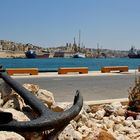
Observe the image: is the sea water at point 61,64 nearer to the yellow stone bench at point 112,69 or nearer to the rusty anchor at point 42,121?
the yellow stone bench at point 112,69

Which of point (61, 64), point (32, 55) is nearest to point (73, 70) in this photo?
point (61, 64)

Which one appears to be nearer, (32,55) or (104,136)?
(104,136)

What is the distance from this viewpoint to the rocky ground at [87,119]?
19.2ft

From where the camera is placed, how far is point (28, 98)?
5223 millimetres

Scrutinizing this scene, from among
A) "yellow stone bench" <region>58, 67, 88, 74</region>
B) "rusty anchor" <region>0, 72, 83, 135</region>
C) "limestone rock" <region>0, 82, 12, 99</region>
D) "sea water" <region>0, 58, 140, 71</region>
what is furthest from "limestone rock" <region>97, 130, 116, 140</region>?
"sea water" <region>0, 58, 140, 71</region>

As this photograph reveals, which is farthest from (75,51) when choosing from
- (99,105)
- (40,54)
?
(99,105)

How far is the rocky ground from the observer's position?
231 inches

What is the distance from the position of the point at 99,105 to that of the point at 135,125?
144cm

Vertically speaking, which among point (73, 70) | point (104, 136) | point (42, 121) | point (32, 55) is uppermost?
point (42, 121)

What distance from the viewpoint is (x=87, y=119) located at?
728 centimetres

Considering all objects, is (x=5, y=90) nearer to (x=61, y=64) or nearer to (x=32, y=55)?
(x=61, y=64)

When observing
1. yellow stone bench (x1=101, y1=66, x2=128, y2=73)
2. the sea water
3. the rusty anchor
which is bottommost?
the sea water

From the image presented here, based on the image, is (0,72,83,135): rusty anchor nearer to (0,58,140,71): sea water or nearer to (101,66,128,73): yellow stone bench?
(101,66,128,73): yellow stone bench

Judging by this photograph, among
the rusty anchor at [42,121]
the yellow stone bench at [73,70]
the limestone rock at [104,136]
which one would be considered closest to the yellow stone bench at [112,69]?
the yellow stone bench at [73,70]
